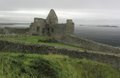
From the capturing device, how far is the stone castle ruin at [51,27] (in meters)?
48.9

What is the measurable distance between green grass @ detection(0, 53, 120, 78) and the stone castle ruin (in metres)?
17.7

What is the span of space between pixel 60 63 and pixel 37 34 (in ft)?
70.4

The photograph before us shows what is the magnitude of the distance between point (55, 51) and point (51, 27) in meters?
18.1

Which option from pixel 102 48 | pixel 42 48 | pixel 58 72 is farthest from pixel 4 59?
pixel 102 48

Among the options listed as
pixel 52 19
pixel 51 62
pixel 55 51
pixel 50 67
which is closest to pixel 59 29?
pixel 52 19

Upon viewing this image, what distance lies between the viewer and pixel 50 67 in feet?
91.1

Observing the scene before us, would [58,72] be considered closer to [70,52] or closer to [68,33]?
[70,52]

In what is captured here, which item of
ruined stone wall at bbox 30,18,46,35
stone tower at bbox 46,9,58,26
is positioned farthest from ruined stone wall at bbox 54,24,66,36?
ruined stone wall at bbox 30,18,46,35

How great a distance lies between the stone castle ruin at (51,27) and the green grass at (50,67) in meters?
17.7

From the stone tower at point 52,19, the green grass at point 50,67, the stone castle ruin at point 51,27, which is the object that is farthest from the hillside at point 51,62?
the stone tower at point 52,19

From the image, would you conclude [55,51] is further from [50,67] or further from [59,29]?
[59,29]

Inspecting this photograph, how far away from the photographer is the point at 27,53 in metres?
31.5

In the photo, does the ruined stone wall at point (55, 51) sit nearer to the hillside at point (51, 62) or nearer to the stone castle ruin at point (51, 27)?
the hillside at point (51, 62)

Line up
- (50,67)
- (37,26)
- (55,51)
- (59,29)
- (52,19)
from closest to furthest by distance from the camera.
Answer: (50,67), (55,51), (59,29), (37,26), (52,19)
